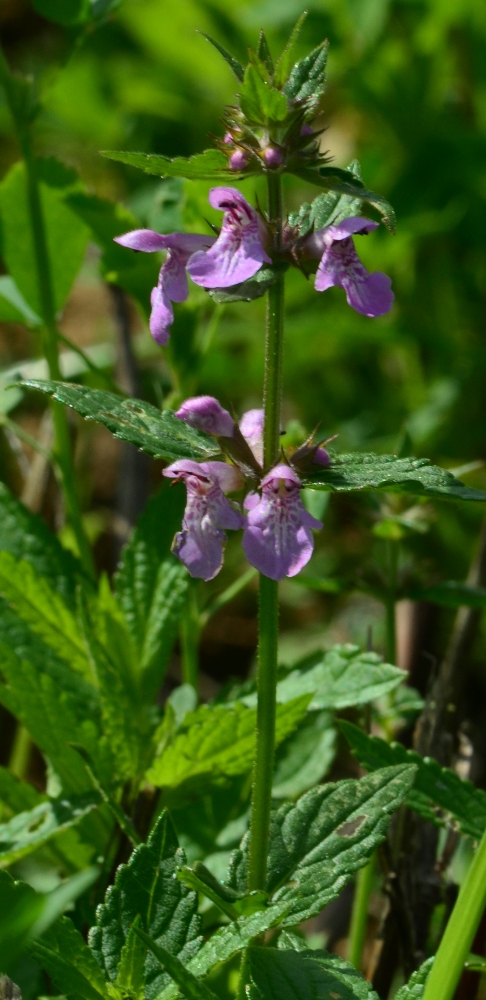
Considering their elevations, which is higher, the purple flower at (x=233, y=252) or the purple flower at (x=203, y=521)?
the purple flower at (x=233, y=252)

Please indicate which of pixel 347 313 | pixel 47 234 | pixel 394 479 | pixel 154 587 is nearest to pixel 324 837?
pixel 394 479

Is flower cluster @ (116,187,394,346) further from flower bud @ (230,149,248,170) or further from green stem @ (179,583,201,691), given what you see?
green stem @ (179,583,201,691)

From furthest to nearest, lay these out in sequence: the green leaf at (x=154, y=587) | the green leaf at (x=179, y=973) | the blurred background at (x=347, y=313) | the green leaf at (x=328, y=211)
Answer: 1. the blurred background at (x=347, y=313)
2. the green leaf at (x=154, y=587)
3. the green leaf at (x=328, y=211)
4. the green leaf at (x=179, y=973)

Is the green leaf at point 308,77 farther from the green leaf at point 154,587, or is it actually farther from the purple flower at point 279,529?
the green leaf at point 154,587

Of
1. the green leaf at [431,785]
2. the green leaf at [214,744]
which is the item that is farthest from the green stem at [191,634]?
the green leaf at [431,785]

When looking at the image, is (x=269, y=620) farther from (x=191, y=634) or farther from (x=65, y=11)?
(x=65, y=11)

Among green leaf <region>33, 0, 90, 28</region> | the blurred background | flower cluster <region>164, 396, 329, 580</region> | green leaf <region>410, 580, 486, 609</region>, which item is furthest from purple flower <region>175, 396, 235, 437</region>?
the blurred background
